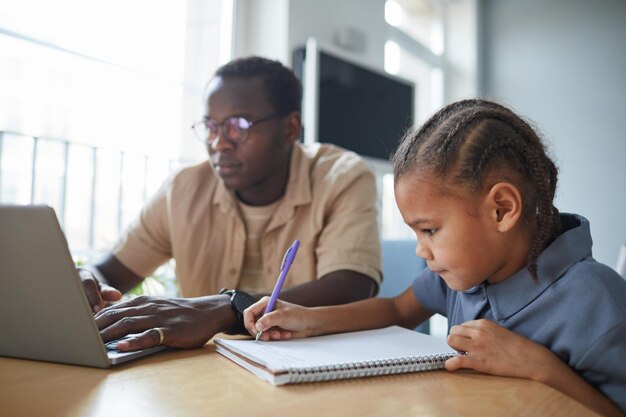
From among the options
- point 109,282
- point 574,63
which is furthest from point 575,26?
point 109,282

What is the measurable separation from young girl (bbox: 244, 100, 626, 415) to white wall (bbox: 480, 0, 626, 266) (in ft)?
10.7

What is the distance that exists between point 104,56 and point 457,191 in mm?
1761

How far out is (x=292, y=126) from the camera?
1601 mm

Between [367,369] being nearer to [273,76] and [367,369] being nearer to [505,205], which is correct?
[505,205]

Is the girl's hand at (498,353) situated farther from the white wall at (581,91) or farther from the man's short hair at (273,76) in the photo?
the white wall at (581,91)

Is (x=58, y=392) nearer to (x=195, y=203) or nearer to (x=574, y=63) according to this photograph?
(x=195, y=203)

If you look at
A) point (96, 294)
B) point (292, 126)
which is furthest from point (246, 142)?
point (96, 294)

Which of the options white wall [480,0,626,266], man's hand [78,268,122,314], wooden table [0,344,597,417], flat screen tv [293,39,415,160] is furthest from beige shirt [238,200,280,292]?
white wall [480,0,626,266]

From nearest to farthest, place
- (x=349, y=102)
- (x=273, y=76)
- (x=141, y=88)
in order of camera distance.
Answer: (x=273, y=76) < (x=141, y=88) < (x=349, y=102)

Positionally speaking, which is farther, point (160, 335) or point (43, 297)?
point (160, 335)

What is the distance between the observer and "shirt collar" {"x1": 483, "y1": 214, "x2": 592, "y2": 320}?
2.53 ft

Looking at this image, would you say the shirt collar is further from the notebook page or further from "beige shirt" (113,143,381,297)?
"beige shirt" (113,143,381,297)

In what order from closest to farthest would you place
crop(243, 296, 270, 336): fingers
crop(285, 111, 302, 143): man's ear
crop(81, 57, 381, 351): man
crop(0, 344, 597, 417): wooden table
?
1. crop(0, 344, 597, 417): wooden table
2. crop(243, 296, 270, 336): fingers
3. crop(81, 57, 381, 351): man
4. crop(285, 111, 302, 143): man's ear

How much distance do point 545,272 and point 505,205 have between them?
0.11 meters
